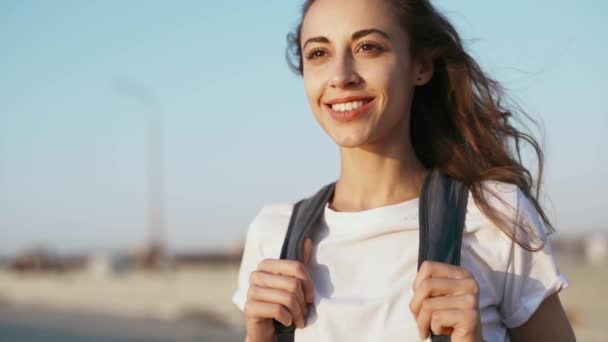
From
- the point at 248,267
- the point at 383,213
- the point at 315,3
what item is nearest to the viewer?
the point at 383,213

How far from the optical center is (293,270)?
96.3 inches

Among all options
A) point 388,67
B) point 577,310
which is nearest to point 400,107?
point 388,67

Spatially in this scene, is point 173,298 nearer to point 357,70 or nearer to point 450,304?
point 357,70

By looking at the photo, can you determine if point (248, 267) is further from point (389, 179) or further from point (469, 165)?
point (469, 165)

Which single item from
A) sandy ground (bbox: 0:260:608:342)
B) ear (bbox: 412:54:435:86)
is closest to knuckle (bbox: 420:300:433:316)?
ear (bbox: 412:54:435:86)

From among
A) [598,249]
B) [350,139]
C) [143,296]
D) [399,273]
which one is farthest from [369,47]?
[598,249]

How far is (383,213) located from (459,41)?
726mm

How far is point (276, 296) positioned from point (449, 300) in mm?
553

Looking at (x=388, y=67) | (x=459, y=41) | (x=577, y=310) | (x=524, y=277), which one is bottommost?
(x=524, y=277)

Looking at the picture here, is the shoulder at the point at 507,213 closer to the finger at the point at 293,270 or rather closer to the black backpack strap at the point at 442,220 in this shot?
the black backpack strap at the point at 442,220

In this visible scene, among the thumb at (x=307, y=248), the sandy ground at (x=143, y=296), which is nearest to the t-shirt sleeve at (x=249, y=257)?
the thumb at (x=307, y=248)

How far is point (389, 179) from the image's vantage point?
271cm

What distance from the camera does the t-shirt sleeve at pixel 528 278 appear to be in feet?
7.79

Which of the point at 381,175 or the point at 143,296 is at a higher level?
the point at 143,296
